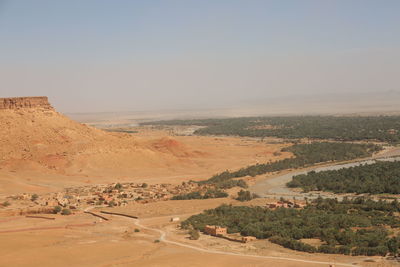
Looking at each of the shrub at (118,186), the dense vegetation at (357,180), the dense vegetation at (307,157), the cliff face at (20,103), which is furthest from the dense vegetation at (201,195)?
the cliff face at (20,103)

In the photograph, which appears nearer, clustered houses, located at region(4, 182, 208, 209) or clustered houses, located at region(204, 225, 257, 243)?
clustered houses, located at region(204, 225, 257, 243)

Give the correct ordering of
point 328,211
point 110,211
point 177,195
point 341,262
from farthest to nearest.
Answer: point 177,195, point 110,211, point 328,211, point 341,262

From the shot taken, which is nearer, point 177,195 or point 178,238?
point 178,238

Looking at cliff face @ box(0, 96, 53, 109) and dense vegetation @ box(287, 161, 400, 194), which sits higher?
cliff face @ box(0, 96, 53, 109)

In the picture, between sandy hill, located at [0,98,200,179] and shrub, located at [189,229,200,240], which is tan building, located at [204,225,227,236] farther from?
sandy hill, located at [0,98,200,179]

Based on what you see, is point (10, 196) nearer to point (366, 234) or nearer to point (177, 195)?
point (177, 195)

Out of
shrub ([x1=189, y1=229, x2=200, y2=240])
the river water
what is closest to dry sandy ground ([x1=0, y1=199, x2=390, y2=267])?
shrub ([x1=189, y1=229, x2=200, y2=240])

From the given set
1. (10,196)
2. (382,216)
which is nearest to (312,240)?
(382,216)
